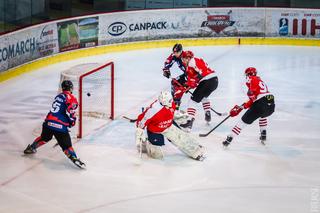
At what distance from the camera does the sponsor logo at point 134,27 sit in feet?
50.4

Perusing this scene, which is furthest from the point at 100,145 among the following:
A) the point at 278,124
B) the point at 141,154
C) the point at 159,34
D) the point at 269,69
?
the point at 159,34

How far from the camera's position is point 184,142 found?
8.64 m

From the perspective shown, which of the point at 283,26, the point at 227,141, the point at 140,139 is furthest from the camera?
the point at 283,26

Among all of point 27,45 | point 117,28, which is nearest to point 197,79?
point 27,45

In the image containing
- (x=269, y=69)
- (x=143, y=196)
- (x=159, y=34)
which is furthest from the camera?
(x=159, y=34)

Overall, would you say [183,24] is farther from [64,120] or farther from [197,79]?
[64,120]

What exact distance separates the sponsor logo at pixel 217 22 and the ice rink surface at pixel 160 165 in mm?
3758

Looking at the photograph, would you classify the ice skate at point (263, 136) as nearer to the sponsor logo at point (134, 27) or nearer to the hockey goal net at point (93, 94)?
the hockey goal net at point (93, 94)

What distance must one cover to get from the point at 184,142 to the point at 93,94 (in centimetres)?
265

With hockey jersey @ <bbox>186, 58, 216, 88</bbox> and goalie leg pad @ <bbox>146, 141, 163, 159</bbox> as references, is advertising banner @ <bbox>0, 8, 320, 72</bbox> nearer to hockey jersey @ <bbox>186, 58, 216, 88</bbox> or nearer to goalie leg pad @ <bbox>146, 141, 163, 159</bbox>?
hockey jersey @ <bbox>186, 58, 216, 88</bbox>

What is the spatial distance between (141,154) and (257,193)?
1634mm

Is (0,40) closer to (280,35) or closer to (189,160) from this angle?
(189,160)

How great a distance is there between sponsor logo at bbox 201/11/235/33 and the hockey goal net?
5351 mm

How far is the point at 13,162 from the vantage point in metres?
8.55
